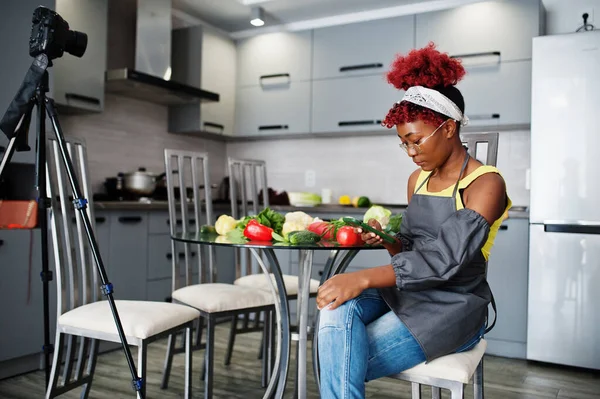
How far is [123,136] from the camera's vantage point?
420 centimetres

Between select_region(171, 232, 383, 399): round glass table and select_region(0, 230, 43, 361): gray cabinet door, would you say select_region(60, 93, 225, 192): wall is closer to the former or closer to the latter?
select_region(0, 230, 43, 361): gray cabinet door

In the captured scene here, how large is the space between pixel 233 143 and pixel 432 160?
3832mm

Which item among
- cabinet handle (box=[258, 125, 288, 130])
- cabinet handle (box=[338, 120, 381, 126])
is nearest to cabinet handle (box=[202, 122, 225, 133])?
cabinet handle (box=[258, 125, 288, 130])

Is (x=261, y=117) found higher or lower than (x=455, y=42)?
lower

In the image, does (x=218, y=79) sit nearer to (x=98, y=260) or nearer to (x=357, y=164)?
(x=357, y=164)

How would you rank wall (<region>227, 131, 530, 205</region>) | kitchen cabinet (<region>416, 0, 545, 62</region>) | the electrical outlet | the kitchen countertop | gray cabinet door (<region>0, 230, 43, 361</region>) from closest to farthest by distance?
gray cabinet door (<region>0, 230, 43, 361</region>) → the kitchen countertop → kitchen cabinet (<region>416, 0, 545, 62</region>) → wall (<region>227, 131, 530, 205</region>) → the electrical outlet

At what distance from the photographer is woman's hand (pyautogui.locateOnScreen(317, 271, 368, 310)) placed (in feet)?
4.50

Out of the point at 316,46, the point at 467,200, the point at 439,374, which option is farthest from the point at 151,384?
the point at 316,46

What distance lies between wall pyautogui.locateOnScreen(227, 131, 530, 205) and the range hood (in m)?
0.86

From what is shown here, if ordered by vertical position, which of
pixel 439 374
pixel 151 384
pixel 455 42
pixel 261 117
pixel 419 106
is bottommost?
pixel 151 384

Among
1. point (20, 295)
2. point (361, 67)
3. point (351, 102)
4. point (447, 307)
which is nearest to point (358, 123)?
point (351, 102)

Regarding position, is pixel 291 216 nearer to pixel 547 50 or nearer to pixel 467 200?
pixel 467 200

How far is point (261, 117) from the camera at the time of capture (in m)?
4.69

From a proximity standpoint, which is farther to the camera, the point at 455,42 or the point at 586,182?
the point at 455,42
